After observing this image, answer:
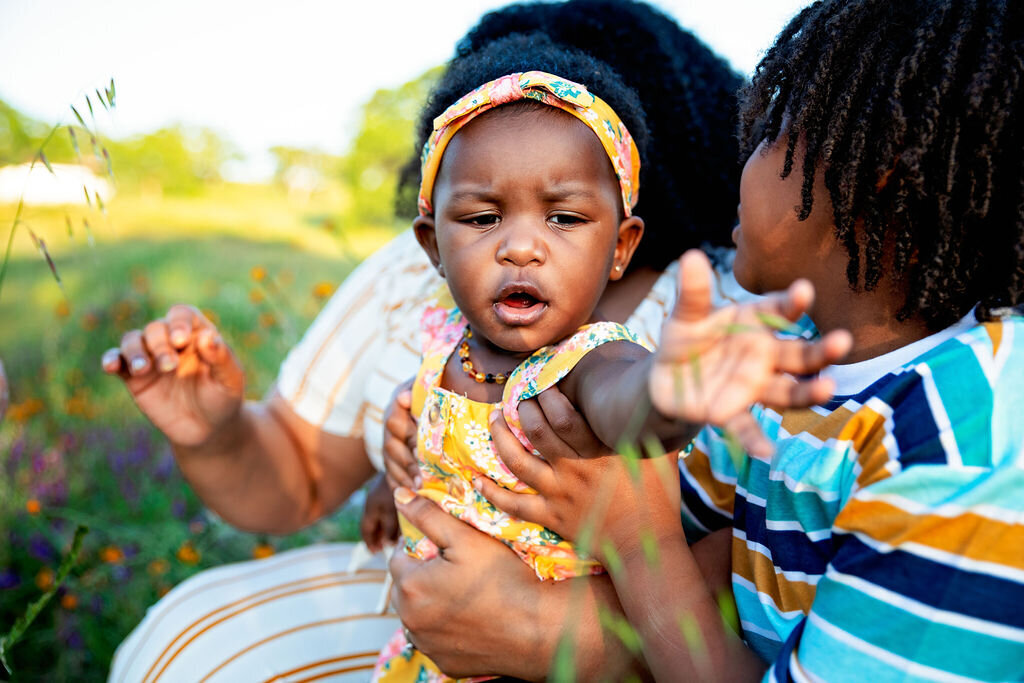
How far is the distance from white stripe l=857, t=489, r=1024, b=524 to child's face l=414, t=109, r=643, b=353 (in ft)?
2.16

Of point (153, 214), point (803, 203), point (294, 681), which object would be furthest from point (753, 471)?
point (153, 214)

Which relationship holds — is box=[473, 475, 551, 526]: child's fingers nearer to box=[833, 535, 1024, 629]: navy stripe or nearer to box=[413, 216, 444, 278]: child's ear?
box=[413, 216, 444, 278]: child's ear

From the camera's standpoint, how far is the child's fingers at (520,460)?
1.46 metres

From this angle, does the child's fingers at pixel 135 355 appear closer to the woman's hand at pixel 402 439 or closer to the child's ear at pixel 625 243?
the woman's hand at pixel 402 439

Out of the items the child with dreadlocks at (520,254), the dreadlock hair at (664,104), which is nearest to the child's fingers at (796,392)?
the child with dreadlocks at (520,254)

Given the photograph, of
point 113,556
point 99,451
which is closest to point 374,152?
point 99,451

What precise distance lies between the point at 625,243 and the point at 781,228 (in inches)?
13.9

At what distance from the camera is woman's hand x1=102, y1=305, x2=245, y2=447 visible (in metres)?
1.88

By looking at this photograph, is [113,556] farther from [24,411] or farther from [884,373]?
[884,373]

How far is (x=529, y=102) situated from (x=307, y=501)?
4.54 ft

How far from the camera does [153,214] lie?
8.42 metres

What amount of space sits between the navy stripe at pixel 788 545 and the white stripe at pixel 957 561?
185 mm

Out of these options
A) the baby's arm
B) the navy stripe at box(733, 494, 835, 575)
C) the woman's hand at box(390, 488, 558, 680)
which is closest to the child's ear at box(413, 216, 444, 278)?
the woman's hand at box(390, 488, 558, 680)

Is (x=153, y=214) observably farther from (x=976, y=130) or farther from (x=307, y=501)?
(x=976, y=130)
